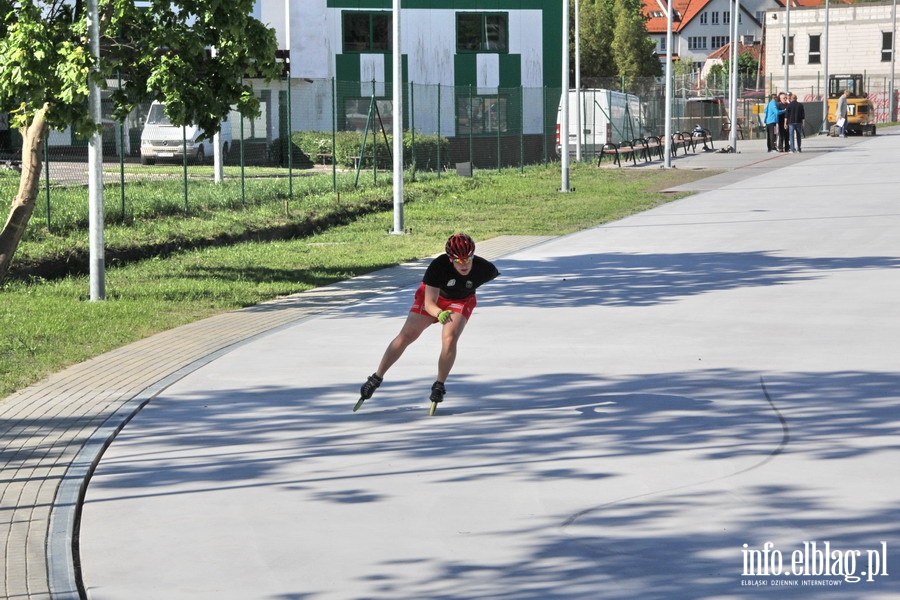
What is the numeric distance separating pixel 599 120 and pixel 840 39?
49498 millimetres

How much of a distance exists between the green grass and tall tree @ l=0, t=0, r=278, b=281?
6.09 ft

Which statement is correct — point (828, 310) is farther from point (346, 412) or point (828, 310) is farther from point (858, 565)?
point (858, 565)

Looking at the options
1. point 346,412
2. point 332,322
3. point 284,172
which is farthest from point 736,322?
point 284,172

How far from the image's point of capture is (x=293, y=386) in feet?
34.0

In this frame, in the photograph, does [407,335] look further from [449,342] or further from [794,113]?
[794,113]

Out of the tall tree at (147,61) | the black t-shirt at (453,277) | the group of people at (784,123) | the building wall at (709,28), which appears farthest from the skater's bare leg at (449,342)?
the building wall at (709,28)

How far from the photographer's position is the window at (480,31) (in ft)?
166

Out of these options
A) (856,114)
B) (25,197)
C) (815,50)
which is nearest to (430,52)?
(856,114)

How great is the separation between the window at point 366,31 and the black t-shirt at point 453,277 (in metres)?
41.5

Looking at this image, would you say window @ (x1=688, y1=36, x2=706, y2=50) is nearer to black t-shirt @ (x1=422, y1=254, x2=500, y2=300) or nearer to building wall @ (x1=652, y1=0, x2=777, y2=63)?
building wall @ (x1=652, y1=0, x2=777, y2=63)

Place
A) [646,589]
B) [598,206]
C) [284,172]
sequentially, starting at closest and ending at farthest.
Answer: [646,589] < [598,206] < [284,172]

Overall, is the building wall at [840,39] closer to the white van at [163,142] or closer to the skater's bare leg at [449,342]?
the white van at [163,142]

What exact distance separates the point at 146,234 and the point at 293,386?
975cm

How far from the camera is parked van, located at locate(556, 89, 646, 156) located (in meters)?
43.2
